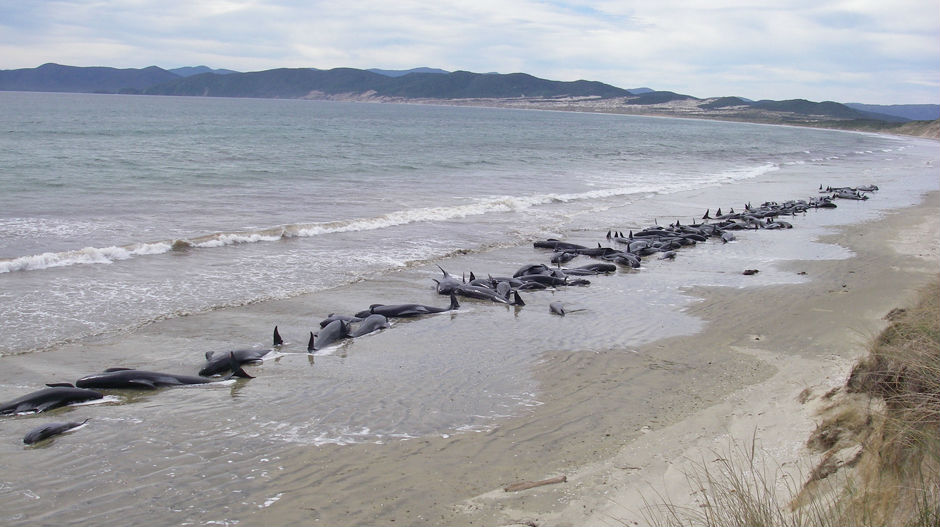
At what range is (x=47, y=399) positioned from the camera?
24.2 feet

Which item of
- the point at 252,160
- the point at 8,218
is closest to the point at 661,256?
the point at 8,218

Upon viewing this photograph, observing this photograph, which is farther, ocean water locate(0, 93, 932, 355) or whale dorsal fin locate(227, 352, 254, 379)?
ocean water locate(0, 93, 932, 355)

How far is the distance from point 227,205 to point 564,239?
11084mm

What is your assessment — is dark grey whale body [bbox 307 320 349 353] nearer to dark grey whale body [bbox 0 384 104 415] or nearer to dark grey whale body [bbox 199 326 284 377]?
dark grey whale body [bbox 199 326 284 377]

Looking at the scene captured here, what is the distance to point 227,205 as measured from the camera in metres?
22.8

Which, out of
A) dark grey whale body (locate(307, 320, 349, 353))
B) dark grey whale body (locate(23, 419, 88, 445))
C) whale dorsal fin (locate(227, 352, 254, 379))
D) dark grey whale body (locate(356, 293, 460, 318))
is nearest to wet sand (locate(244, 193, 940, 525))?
whale dorsal fin (locate(227, 352, 254, 379))

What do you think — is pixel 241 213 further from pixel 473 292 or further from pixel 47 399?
pixel 47 399

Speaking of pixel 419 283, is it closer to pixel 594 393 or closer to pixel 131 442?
pixel 594 393

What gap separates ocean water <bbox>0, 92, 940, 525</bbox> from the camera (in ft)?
20.7

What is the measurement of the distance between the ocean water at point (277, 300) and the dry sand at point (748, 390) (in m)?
0.87

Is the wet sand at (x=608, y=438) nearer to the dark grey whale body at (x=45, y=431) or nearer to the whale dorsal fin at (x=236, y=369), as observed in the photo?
the whale dorsal fin at (x=236, y=369)

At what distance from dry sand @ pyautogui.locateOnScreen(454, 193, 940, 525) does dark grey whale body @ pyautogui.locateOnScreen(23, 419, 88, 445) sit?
13.5 feet

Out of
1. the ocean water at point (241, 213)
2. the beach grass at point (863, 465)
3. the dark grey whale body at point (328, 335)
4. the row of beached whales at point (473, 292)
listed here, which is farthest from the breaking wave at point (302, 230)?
the beach grass at point (863, 465)

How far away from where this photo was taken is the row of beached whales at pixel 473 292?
7520 mm
